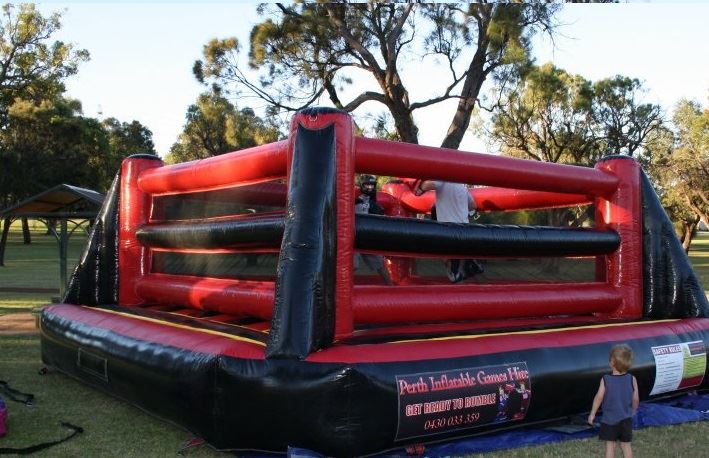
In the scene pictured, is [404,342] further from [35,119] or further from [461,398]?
[35,119]

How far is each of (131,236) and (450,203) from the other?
291 cm

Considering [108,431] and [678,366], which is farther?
[678,366]

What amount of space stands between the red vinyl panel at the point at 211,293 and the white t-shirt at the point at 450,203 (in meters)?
1.71

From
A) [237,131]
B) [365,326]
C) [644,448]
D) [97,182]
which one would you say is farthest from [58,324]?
[97,182]

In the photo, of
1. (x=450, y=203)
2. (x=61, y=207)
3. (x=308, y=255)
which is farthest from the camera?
(x=61, y=207)

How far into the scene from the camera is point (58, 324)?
5844 mm

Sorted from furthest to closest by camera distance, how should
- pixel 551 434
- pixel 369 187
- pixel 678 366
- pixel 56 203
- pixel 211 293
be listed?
pixel 56 203 → pixel 369 187 → pixel 678 366 → pixel 211 293 → pixel 551 434

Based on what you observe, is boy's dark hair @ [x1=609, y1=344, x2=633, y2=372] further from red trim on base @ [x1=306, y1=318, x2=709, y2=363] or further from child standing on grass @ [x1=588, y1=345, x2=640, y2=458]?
red trim on base @ [x1=306, y1=318, x2=709, y2=363]

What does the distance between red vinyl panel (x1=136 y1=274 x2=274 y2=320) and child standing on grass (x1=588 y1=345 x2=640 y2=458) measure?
6.77 feet

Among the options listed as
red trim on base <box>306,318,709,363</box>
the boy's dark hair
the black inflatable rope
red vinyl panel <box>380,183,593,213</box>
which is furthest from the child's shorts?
red vinyl panel <box>380,183,593,213</box>

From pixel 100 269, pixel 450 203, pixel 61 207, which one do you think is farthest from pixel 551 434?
pixel 61 207

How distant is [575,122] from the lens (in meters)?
28.3

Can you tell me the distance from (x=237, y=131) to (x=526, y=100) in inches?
440

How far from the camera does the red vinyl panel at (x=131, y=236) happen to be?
6.25 m
